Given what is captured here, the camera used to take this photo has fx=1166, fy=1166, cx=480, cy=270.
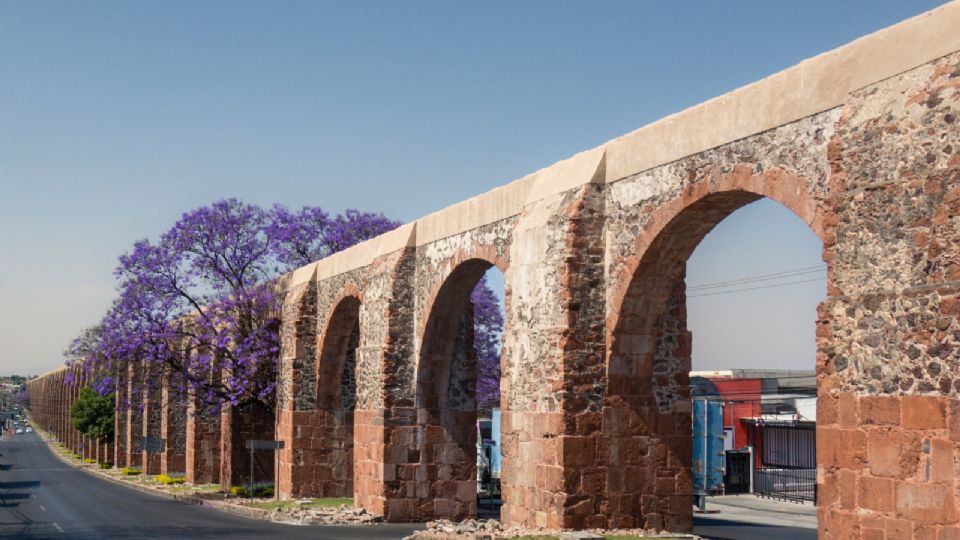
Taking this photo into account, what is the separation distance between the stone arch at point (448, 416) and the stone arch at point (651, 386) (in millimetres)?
6128

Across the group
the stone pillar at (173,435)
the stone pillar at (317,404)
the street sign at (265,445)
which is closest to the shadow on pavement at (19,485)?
the stone pillar at (173,435)

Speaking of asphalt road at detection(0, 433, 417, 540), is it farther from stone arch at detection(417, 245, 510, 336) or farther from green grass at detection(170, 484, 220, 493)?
stone arch at detection(417, 245, 510, 336)

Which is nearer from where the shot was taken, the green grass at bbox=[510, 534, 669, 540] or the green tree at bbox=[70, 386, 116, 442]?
the green grass at bbox=[510, 534, 669, 540]

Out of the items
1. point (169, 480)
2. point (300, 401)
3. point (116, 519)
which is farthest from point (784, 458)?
point (169, 480)

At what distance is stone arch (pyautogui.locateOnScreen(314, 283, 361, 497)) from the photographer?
25359 millimetres

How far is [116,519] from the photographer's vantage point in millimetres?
23469

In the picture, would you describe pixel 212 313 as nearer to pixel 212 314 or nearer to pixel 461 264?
pixel 212 314

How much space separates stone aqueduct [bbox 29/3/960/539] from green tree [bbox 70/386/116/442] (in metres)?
30.8

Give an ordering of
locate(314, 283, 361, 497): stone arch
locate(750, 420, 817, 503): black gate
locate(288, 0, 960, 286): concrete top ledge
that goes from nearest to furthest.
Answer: locate(288, 0, 960, 286): concrete top ledge → locate(314, 283, 361, 497): stone arch → locate(750, 420, 817, 503): black gate

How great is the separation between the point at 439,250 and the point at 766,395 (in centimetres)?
2385

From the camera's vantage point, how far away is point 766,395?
1583 inches

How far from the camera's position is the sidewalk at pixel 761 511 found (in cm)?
2282

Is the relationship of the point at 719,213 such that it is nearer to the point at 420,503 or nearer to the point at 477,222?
the point at 477,222

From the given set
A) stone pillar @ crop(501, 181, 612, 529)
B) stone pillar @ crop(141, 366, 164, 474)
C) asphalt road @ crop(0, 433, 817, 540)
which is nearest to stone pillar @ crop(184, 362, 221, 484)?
asphalt road @ crop(0, 433, 817, 540)
